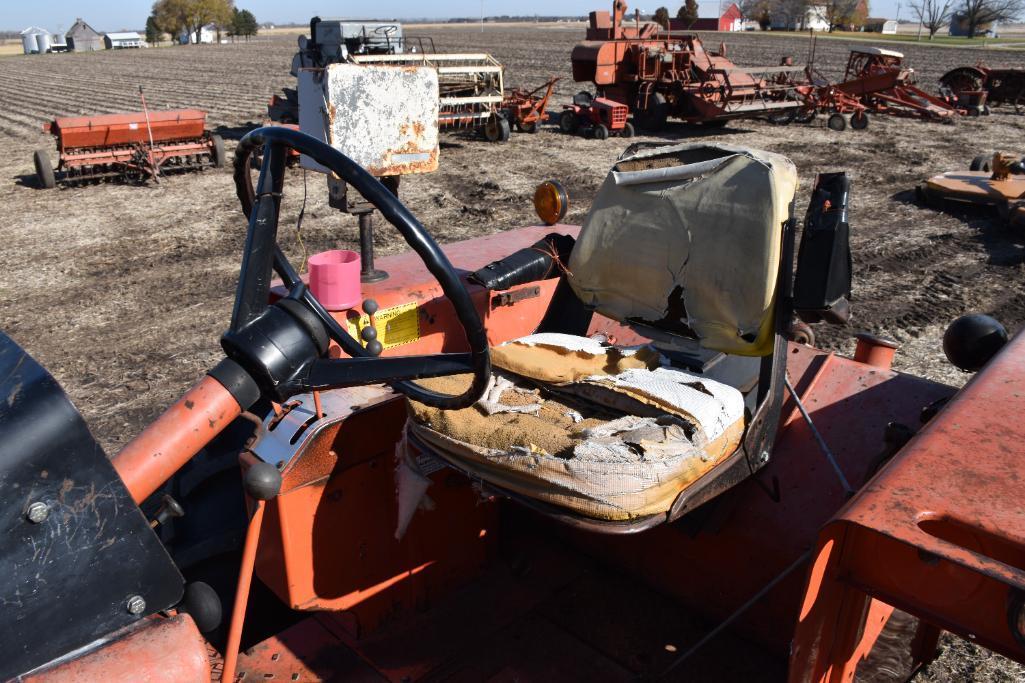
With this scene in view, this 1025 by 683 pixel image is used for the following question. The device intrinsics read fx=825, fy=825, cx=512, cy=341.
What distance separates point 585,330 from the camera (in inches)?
102

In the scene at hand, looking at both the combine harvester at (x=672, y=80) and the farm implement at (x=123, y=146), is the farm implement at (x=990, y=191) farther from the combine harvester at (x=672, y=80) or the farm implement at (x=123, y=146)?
the farm implement at (x=123, y=146)

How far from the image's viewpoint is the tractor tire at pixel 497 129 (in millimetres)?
12969

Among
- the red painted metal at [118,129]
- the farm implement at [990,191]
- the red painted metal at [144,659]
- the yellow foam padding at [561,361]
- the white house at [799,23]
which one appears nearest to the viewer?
the red painted metal at [144,659]

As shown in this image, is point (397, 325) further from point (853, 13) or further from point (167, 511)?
point (853, 13)

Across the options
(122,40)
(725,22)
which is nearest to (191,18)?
(122,40)

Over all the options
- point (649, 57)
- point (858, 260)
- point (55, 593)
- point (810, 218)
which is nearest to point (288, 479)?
point (55, 593)

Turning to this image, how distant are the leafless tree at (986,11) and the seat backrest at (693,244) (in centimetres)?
6058

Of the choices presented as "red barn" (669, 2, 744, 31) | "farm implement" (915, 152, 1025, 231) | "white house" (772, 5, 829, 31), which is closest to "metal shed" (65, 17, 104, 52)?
"red barn" (669, 2, 744, 31)

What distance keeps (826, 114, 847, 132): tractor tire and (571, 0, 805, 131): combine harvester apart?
0.63 metres

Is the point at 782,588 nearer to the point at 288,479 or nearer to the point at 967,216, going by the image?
the point at 288,479

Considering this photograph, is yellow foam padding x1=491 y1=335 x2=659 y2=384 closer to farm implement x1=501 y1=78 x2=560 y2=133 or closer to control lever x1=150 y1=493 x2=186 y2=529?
control lever x1=150 y1=493 x2=186 y2=529

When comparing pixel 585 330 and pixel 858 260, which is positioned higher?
pixel 585 330

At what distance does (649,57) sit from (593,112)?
5.52ft

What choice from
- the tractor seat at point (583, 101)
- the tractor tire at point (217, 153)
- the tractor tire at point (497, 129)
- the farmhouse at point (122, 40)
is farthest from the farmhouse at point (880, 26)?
the tractor tire at point (217, 153)
